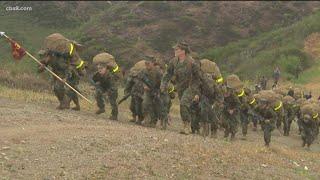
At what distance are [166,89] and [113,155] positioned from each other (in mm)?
6012

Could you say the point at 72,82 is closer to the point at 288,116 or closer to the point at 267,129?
the point at 267,129

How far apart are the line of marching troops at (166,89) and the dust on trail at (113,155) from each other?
215 centimetres

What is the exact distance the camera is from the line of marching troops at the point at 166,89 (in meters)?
15.9

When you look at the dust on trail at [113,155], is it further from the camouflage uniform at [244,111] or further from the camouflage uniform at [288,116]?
the camouflage uniform at [288,116]

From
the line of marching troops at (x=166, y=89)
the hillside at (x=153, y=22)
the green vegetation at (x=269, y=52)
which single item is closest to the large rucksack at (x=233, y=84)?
the line of marching troops at (x=166, y=89)

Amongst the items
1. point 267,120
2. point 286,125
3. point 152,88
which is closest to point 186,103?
point 152,88

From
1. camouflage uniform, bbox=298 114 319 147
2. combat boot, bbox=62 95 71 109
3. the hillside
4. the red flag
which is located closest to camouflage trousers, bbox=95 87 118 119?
combat boot, bbox=62 95 71 109

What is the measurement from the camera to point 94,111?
1919cm

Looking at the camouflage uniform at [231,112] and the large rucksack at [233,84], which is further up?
the large rucksack at [233,84]

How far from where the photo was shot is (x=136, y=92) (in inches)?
708

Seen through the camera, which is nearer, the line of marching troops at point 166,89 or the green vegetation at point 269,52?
the line of marching troops at point 166,89

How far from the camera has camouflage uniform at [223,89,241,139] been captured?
1919 centimetres

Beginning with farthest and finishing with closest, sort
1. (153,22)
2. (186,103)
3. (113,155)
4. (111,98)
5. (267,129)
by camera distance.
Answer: (153,22), (267,129), (111,98), (186,103), (113,155)

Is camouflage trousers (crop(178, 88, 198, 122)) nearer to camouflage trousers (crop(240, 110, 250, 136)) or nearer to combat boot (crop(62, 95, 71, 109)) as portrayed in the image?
combat boot (crop(62, 95, 71, 109))
